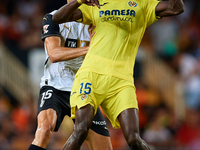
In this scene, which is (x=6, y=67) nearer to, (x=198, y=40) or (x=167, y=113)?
(x=167, y=113)

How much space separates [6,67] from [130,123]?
6495 mm

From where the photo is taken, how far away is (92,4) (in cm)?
372

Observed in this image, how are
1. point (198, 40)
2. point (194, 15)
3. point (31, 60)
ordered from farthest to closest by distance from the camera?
point (194, 15)
point (198, 40)
point (31, 60)

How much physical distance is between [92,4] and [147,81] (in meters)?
6.03

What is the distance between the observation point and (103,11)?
155 inches

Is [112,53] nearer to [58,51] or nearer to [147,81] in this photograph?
[58,51]

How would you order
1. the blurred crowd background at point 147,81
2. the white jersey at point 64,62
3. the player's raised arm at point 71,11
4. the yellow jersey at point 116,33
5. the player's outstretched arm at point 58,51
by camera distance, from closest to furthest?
the player's raised arm at point 71,11 < the yellow jersey at point 116,33 < the player's outstretched arm at point 58,51 < the white jersey at point 64,62 < the blurred crowd background at point 147,81

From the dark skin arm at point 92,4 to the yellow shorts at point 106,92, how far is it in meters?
0.65

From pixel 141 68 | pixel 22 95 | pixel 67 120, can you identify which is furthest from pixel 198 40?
pixel 22 95

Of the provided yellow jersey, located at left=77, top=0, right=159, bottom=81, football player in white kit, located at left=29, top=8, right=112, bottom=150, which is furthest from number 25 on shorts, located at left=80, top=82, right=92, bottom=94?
football player in white kit, located at left=29, top=8, right=112, bottom=150

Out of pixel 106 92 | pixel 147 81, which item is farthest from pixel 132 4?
pixel 147 81

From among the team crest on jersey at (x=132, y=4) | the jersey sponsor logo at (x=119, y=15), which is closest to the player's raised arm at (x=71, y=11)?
the jersey sponsor logo at (x=119, y=15)

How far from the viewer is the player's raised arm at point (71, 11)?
3732mm

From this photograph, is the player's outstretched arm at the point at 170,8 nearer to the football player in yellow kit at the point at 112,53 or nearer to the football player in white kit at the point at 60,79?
the football player in yellow kit at the point at 112,53
